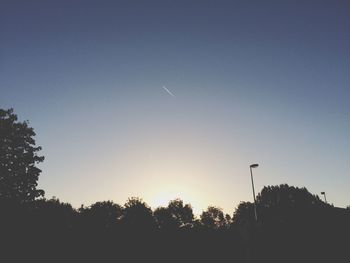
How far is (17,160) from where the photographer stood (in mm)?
40562

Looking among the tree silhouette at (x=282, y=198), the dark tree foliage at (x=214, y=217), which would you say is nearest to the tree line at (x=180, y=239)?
the tree silhouette at (x=282, y=198)

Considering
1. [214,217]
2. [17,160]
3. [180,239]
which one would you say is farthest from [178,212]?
[180,239]

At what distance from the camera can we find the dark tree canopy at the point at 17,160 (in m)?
39.1

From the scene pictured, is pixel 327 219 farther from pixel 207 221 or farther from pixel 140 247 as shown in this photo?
pixel 207 221

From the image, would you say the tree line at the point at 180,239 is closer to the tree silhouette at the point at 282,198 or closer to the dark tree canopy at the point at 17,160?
the dark tree canopy at the point at 17,160

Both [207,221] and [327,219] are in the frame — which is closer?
[327,219]

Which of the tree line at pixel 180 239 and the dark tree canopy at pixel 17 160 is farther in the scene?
the dark tree canopy at pixel 17 160

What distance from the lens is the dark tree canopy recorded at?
128 feet

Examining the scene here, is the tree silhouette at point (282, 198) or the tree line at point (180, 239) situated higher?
the tree silhouette at point (282, 198)

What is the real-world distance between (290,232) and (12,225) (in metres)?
22.7

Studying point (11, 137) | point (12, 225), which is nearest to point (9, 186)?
point (11, 137)

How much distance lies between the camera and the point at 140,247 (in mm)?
24984

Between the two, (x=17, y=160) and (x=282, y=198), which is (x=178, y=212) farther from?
(x=17, y=160)

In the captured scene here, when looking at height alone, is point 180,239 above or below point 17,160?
below
